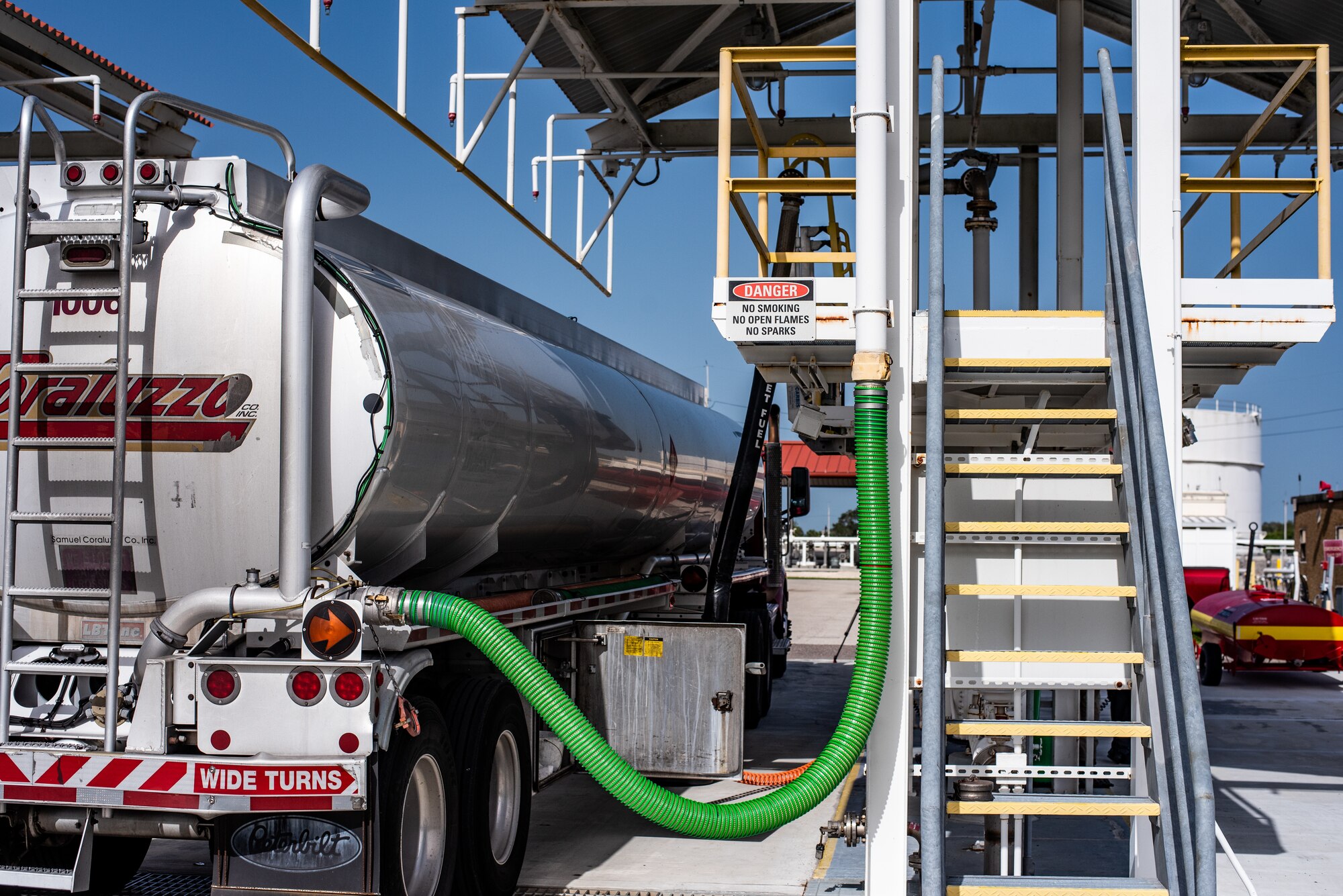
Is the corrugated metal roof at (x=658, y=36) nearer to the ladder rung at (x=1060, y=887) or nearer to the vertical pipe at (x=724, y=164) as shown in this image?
the vertical pipe at (x=724, y=164)

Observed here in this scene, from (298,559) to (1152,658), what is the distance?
3225mm

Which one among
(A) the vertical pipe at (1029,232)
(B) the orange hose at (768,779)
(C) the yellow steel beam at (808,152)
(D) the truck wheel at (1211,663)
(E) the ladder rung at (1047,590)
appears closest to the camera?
(E) the ladder rung at (1047,590)

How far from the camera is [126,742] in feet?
15.6

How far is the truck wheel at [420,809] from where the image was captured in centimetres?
497

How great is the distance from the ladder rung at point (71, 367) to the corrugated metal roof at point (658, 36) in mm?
4652

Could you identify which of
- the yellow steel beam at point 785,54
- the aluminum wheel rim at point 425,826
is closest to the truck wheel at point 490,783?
the aluminum wheel rim at point 425,826

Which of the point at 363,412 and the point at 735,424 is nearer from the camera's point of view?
the point at 363,412

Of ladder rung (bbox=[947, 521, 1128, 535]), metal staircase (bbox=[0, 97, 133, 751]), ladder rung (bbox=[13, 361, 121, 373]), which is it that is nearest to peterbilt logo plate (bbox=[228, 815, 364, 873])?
metal staircase (bbox=[0, 97, 133, 751])

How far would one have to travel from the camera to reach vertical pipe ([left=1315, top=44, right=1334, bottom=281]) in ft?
17.6

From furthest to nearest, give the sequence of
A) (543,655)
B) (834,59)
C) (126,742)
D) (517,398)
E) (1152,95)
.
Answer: (543,655) < (517,398) < (834,59) < (1152,95) < (126,742)

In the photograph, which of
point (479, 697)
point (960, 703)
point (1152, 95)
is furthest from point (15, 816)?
point (1152, 95)

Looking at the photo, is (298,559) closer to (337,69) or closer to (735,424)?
(337,69)

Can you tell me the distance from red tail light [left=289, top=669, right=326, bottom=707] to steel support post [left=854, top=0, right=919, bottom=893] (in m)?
2.18

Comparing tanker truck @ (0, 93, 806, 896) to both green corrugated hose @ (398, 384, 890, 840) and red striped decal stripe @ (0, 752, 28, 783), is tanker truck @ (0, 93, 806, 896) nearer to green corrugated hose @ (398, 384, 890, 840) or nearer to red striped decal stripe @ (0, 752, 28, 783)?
red striped decal stripe @ (0, 752, 28, 783)
